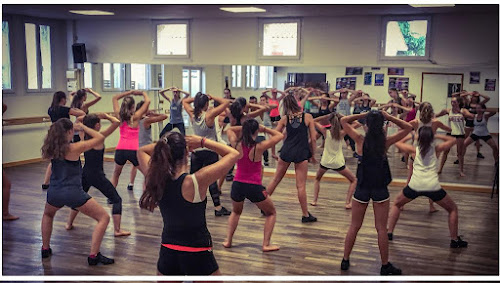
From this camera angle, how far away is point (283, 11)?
8.21 m

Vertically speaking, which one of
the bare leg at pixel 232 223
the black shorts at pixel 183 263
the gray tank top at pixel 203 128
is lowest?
the bare leg at pixel 232 223

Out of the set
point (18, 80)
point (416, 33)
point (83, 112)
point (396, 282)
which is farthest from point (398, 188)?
point (18, 80)

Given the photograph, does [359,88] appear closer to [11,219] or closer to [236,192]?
[236,192]

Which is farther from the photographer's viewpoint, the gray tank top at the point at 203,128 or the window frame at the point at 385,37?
the window frame at the point at 385,37

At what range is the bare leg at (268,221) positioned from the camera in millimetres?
5000

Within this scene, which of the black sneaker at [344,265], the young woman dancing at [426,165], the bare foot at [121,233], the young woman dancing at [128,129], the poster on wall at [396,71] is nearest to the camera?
the black sneaker at [344,265]

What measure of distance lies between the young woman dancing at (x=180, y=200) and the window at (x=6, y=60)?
7.77m

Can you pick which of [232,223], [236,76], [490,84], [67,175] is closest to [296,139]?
[232,223]

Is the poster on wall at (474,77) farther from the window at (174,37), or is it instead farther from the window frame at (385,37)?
the window at (174,37)

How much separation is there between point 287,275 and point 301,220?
1701mm

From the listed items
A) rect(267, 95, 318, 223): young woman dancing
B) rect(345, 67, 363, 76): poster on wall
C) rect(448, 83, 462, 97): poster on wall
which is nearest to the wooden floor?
rect(267, 95, 318, 223): young woman dancing

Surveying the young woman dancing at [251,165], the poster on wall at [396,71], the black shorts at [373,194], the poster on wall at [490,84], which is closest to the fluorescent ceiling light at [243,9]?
the poster on wall at [396,71]

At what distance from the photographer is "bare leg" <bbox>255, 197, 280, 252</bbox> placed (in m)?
5.00

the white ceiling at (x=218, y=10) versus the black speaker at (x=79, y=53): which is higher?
the white ceiling at (x=218, y=10)
